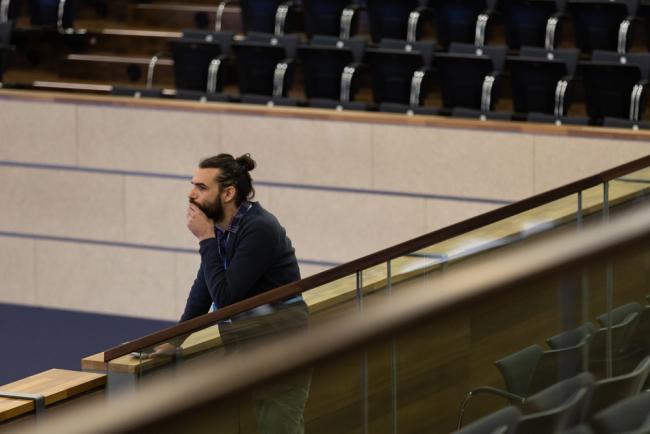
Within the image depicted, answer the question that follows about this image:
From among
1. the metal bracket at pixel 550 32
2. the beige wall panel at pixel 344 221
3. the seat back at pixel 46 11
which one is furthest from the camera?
the seat back at pixel 46 11

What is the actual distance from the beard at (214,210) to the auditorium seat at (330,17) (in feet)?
12.1

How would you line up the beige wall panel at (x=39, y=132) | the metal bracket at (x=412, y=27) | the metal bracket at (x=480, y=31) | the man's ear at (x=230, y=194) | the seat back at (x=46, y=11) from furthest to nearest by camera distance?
the seat back at (x=46, y=11) → the metal bracket at (x=412, y=27) → the metal bracket at (x=480, y=31) → the beige wall panel at (x=39, y=132) → the man's ear at (x=230, y=194)

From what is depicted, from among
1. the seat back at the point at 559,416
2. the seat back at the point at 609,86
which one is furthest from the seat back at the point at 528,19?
the seat back at the point at 559,416

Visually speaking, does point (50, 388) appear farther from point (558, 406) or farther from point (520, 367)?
point (558, 406)

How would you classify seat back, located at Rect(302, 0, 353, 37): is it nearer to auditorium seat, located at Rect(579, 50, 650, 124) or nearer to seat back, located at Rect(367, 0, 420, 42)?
seat back, located at Rect(367, 0, 420, 42)

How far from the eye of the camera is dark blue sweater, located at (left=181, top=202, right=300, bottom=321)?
2395mm

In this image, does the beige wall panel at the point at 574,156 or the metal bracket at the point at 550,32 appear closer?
the beige wall panel at the point at 574,156

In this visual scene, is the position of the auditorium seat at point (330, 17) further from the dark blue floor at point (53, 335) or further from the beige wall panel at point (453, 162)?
the dark blue floor at point (53, 335)

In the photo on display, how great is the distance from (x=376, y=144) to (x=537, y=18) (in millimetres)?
1212

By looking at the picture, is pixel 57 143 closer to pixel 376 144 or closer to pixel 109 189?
pixel 109 189

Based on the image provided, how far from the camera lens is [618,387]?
1.69 m

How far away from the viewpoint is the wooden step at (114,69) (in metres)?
6.69

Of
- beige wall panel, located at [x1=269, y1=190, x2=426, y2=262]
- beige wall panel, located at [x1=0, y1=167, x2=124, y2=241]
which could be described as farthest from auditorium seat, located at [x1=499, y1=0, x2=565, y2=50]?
beige wall panel, located at [x1=0, y1=167, x2=124, y2=241]

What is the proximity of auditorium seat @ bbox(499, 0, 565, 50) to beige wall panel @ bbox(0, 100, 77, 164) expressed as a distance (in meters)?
1.96
